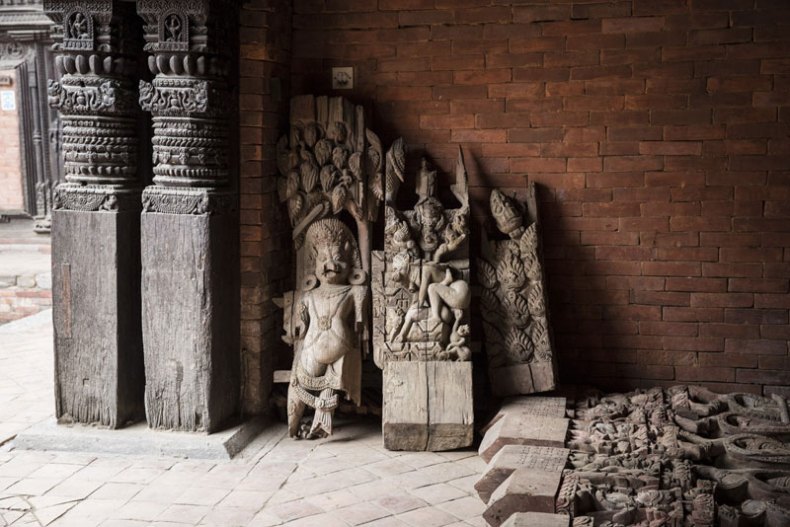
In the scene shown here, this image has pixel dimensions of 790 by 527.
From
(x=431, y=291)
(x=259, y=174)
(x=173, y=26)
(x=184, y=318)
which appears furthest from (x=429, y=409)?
(x=173, y=26)

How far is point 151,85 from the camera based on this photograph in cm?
494

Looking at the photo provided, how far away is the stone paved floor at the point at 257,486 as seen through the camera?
4129 mm

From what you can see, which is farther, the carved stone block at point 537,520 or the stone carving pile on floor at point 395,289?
the stone carving pile on floor at point 395,289

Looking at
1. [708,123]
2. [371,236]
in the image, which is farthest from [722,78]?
[371,236]

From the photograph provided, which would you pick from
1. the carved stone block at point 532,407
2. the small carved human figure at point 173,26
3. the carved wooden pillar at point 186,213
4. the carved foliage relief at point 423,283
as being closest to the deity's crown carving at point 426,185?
the carved foliage relief at point 423,283

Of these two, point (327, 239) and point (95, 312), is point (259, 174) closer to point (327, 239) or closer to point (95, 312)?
point (327, 239)

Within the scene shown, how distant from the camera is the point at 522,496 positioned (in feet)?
12.4

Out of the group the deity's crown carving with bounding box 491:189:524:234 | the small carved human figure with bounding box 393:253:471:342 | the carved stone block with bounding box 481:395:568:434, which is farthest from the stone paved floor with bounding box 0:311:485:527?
the deity's crown carving with bounding box 491:189:524:234

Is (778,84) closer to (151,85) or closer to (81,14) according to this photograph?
(151,85)

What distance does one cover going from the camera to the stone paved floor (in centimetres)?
413

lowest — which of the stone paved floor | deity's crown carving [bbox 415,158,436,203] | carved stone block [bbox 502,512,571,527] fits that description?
the stone paved floor

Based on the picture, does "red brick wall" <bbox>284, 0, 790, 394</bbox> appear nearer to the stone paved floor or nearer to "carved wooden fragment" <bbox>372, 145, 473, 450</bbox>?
"carved wooden fragment" <bbox>372, 145, 473, 450</bbox>

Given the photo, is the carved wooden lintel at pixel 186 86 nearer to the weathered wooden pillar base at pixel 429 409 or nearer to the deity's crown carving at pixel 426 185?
the deity's crown carving at pixel 426 185

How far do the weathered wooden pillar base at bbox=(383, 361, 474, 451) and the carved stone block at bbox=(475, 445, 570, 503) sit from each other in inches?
25.2
